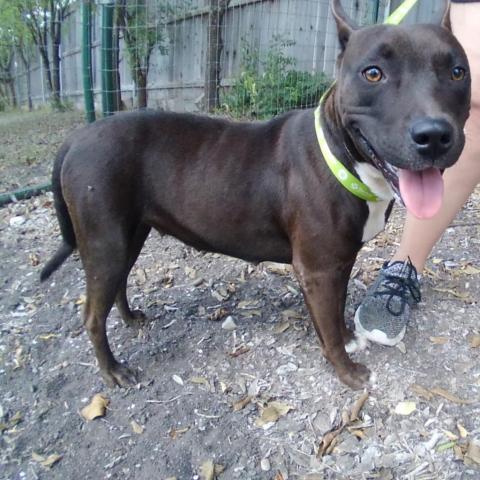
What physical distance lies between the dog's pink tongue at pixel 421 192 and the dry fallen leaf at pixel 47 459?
1670mm

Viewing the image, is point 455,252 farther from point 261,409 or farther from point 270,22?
point 270,22

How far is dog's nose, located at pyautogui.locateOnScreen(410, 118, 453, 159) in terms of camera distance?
65.2 inches

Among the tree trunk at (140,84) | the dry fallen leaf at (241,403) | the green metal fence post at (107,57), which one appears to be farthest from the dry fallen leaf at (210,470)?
the tree trunk at (140,84)

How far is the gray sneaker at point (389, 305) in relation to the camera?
2.61 metres

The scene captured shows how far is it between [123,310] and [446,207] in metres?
1.75

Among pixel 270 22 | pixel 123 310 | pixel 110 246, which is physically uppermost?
pixel 270 22

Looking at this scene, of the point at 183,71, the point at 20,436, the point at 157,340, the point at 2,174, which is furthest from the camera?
the point at 183,71

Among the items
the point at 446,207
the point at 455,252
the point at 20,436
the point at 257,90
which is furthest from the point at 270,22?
the point at 20,436

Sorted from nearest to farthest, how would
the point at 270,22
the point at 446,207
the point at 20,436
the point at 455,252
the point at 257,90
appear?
1. the point at 20,436
2. the point at 446,207
3. the point at 455,252
4. the point at 257,90
5. the point at 270,22

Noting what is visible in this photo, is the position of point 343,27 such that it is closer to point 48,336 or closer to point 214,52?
point 48,336

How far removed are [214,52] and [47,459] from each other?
6.41 m

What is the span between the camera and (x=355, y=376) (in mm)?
2406

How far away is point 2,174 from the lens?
208 inches

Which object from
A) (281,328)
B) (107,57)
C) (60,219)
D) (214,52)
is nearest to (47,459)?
(60,219)
